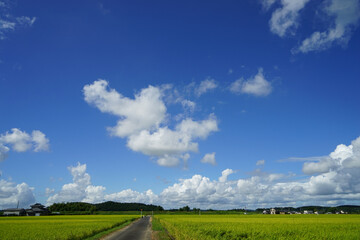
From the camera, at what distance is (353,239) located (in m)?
23.1

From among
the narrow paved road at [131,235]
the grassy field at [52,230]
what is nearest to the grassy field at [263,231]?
the narrow paved road at [131,235]

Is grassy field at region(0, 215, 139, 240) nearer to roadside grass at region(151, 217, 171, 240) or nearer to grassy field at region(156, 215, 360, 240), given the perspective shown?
roadside grass at region(151, 217, 171, 240)

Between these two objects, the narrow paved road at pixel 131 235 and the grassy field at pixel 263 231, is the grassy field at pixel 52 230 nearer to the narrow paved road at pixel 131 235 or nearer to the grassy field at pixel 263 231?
the narrow paved road at pixel 131 235

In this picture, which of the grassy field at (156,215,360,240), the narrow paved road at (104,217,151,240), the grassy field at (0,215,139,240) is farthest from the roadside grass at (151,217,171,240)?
the grassy field at (0,215,139,240)

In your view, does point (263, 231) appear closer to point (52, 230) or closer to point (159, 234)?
point (159, 234)

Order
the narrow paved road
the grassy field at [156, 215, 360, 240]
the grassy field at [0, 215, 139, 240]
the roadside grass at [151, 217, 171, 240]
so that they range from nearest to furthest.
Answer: the grassy field at [156, 215, 360, 240]
the grassy field at [0, 215, 139, 240]
the roadside grass at [151, 217, 171, 240]
the narrow paved road

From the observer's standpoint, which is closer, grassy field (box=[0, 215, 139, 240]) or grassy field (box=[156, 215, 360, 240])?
grassy field (box=[156, 215, 360, 240])

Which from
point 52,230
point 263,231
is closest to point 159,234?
Result: point 263,231

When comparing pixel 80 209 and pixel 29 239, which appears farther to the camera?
pixel 80 209

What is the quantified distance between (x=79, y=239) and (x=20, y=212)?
124306mm

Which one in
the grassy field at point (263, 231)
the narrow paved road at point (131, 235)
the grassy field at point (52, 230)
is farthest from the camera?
the narrow paved road at point (131, 235)

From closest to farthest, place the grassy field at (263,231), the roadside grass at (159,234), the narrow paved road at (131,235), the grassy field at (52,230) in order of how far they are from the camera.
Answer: the grassy field at (263,231) → the grassy field at (52,230) → the roadside grass at (159,234) → the narrow paved road at (131,235)

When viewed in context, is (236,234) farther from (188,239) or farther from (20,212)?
(20,212)

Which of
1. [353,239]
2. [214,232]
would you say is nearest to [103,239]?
[214,232]
